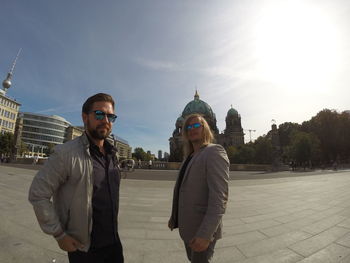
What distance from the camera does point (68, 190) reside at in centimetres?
179

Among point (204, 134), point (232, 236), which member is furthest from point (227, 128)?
point (204, 134)

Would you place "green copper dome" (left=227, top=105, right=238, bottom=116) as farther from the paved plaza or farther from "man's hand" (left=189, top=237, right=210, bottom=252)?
"man's hand" (left=189, top=237, right=210, bottom=252)

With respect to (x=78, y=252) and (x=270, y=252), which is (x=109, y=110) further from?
(x=270, y=252)

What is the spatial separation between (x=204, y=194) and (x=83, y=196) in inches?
48.4

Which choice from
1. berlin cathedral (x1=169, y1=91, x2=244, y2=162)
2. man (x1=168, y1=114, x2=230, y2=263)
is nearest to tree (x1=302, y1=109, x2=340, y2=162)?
berlin cathedral (x1=169, y1=91, x2=244, y2=162)

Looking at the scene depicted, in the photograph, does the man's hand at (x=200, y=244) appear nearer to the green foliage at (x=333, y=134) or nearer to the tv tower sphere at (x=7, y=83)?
the green foliage at (x=333, y=134)

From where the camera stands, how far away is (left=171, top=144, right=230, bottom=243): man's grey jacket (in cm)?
191

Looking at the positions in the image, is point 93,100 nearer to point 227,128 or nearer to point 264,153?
point 264,153

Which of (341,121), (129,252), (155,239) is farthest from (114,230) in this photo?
(341,121)

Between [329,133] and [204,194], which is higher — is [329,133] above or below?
above

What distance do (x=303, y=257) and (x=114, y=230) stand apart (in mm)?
3286

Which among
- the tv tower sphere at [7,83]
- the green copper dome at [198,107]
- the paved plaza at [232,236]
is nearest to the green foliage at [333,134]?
the green copper dome at [198,107]

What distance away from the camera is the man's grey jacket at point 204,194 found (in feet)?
6.25

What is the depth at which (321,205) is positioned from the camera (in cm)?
707
